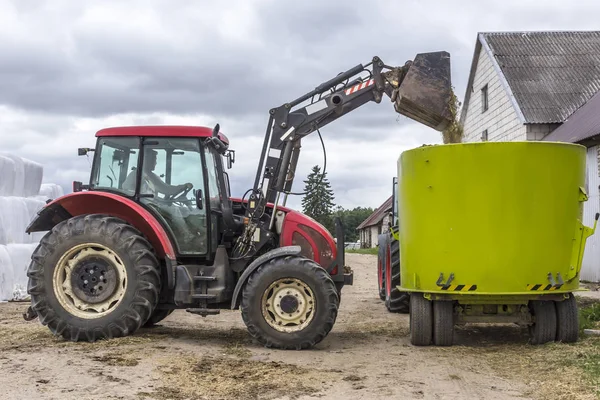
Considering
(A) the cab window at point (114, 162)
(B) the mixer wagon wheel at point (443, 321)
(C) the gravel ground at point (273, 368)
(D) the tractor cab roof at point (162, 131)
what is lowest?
(C) the gravel ground at point (273, 368)

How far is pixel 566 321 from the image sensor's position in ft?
28.5

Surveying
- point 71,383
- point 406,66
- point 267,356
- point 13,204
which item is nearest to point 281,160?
point 406,66

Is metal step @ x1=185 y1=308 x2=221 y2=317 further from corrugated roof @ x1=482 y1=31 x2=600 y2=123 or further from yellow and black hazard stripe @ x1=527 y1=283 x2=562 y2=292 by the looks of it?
corrugated roof @ x1=482 y1=31 x2=600 y2=123

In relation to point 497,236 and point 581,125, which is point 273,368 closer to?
point 497,236

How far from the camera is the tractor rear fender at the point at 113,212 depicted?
8414 mm

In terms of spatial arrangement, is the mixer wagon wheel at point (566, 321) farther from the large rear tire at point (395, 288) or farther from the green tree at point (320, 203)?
the green tree at point (320, 203)

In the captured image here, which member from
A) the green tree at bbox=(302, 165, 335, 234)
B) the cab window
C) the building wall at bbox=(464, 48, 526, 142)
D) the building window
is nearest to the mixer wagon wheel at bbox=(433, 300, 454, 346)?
the cab window

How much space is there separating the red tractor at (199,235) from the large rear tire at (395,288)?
265 cm

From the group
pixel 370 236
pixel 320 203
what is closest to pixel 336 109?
pixel 370 236

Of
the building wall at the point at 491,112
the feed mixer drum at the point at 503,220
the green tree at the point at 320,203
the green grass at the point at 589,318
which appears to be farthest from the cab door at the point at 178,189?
the green tree at the point at 320,203

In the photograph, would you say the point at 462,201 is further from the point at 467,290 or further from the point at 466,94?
the point at 466,94

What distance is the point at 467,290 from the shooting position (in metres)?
8.42

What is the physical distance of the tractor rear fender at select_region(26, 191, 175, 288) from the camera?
8.41 metres

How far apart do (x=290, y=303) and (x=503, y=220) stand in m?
2.60
